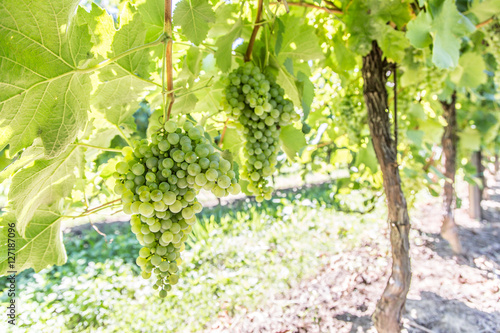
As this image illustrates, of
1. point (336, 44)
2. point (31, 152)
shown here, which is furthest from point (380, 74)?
point (31, 152)

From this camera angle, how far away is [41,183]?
831mm

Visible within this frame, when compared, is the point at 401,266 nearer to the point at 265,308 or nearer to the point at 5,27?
the point at 265,308

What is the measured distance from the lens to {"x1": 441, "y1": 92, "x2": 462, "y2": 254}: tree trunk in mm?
3402

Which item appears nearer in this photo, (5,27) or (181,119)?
(5,27)

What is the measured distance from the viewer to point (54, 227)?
998 mm

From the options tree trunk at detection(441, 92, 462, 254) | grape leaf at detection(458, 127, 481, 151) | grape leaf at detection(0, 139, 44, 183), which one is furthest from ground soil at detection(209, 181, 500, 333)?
grape leaf at detection(0, 139, 44, 183)

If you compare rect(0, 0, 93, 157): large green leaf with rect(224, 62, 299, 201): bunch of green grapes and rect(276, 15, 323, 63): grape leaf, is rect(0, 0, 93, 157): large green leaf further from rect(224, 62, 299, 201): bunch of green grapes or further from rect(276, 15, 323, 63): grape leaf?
rect(276, 15, 323, 63): grape leaf

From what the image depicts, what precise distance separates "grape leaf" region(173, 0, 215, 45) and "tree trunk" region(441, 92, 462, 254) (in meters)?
3.27

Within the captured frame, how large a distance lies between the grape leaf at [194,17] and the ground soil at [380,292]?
91.9 inches

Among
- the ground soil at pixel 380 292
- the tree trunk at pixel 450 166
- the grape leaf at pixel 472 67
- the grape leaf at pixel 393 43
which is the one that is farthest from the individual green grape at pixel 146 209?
the tree trunk at pixel 450 166

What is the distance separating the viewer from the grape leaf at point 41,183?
30.6 inches

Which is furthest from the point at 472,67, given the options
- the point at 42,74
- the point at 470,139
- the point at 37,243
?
the point at 37,243

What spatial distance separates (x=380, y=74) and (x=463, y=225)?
4417 millimetres

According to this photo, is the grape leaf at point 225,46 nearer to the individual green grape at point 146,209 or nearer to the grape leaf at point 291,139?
the grape leaf at point 291,139
